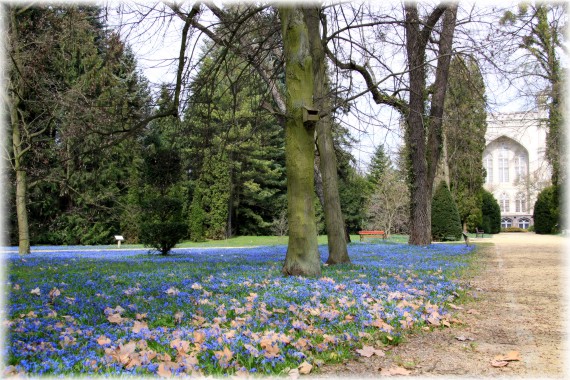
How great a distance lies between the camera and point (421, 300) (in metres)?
5.71

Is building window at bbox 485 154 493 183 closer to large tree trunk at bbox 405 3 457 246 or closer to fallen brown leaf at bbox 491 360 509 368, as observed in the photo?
large tree trunk at bbox 405 3 457 246

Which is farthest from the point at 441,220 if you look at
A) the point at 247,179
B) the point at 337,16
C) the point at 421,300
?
the point at 421,300

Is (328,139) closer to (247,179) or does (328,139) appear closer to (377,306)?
(377,306)

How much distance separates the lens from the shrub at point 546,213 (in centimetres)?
3456

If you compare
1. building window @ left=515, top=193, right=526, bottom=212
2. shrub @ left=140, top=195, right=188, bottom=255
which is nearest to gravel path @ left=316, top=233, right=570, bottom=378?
shrub @ left=140, top=195, right=188, bottom=255

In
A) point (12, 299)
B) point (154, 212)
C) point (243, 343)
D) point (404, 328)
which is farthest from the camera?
point (154, 212)

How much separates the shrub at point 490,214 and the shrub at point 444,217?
16.0 m

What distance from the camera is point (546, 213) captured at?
37.2 m

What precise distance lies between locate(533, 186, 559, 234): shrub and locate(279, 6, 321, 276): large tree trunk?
106 feet

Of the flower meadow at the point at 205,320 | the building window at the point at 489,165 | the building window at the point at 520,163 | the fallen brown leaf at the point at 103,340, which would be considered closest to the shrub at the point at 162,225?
the flower meadow at the point at 205,320

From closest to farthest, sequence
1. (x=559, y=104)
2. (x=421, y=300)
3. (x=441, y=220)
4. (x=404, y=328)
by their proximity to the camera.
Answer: (x=404, y=328)
(x=421, y=300)
(x=559, y=104)
(x=441, y=220)

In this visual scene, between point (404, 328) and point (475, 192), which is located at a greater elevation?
point (475, 192)

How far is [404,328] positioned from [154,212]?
12.7 metres

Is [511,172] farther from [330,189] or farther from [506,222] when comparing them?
[330,189]
